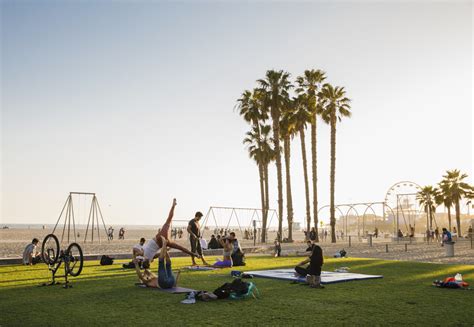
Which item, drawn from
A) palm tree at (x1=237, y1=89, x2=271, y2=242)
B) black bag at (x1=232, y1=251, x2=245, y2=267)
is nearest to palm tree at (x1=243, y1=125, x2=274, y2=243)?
palm tree at (x1=237, y1=89, x2=271, y2=242)

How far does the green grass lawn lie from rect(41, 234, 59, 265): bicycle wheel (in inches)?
30.7

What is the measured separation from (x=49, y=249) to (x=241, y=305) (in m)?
6.87

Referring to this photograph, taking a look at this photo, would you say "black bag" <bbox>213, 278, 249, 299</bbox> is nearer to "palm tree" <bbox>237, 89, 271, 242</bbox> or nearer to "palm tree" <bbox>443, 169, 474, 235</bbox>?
"palm tree" <bbox>237, 89, 271, 242</bbox>

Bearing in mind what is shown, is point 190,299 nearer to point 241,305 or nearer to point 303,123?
point 241,305

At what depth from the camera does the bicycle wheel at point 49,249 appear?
1341 centimetres

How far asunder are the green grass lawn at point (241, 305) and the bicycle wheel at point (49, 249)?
Result: 78 cm

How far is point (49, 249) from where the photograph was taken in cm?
1350

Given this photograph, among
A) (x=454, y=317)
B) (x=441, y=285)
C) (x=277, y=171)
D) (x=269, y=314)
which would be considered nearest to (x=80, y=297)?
(x=269, y=314)

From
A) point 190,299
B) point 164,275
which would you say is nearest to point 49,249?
point 164,275

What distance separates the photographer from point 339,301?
1012 centimetres

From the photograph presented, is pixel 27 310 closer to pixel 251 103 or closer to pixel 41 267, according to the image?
pixel 41 267

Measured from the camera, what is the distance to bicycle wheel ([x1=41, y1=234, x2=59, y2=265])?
13.4 meters

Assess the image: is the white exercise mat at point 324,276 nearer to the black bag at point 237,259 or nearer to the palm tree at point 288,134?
the black bag at point 237,259

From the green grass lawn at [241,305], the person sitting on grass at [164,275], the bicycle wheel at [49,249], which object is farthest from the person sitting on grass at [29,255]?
the person sitting on grass at [164,275]
